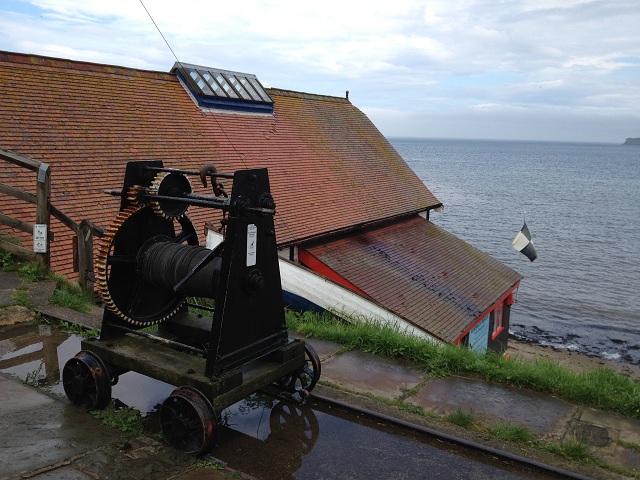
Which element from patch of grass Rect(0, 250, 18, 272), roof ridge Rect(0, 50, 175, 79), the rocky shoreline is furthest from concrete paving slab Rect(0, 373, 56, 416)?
the rocky shoreline

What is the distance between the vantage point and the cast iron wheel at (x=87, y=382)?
4773 millimetres

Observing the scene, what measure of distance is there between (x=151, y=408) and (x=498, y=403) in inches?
122

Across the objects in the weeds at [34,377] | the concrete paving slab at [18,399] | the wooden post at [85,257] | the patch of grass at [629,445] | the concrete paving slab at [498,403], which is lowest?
the weeds at [34,377]

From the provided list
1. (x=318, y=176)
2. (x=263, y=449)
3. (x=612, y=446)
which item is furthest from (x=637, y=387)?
(x=318, y=176)

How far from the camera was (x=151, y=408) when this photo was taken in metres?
5.07

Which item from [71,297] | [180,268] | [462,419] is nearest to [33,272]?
[71,297]

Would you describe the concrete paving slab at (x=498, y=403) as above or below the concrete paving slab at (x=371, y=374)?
above

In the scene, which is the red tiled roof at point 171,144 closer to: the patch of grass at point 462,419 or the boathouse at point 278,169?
the boathouse at point 278,169

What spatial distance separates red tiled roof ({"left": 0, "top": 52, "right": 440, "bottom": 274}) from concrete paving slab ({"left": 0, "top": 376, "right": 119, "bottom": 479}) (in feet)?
18.1

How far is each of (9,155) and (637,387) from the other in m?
8.37

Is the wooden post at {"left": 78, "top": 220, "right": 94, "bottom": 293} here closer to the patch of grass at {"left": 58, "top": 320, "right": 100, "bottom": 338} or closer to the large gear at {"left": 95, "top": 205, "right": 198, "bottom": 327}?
the patch of grass at {"left": 58, "top": 320, "right": 100, "bottom": 338}

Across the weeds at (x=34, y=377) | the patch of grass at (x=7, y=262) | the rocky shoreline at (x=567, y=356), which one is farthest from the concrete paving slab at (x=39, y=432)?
the rocky shoreline at (x=567, y=356)

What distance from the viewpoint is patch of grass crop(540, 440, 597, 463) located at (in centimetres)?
447

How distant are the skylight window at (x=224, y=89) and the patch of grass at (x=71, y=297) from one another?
11898mm
